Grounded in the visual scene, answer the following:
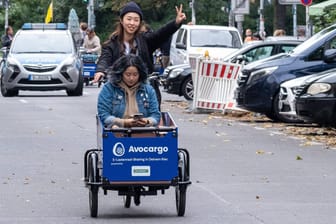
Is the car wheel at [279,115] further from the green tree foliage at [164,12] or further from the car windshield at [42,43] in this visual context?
the green tree foliage at [164,12]

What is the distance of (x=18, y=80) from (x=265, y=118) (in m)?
9.61

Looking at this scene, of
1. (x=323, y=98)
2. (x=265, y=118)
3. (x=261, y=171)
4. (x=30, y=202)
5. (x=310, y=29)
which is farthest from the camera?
(x=310, y=29)

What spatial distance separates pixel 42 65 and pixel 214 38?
5.53m

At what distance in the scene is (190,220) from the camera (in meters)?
10.1

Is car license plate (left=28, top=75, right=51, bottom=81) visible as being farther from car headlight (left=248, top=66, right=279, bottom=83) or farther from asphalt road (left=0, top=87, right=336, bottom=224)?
car headlight (left=248, top=66, right=279, bottom=83)

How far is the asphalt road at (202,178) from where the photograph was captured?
409 inches

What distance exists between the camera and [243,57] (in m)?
27.0

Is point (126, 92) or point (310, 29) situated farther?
point (310, 29)

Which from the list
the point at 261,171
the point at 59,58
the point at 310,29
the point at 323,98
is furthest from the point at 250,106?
the point at 310,29

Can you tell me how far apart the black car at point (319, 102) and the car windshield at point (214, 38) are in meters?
16.2

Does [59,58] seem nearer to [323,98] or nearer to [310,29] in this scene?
[310,29]

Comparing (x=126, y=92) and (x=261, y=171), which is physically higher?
(x=126, y=92)

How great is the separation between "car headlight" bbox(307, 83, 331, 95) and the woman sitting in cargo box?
841 centimetres

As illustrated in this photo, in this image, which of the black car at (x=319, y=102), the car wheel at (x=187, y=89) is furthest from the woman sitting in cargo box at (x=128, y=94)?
the car wheel at (x=187, y=89)
